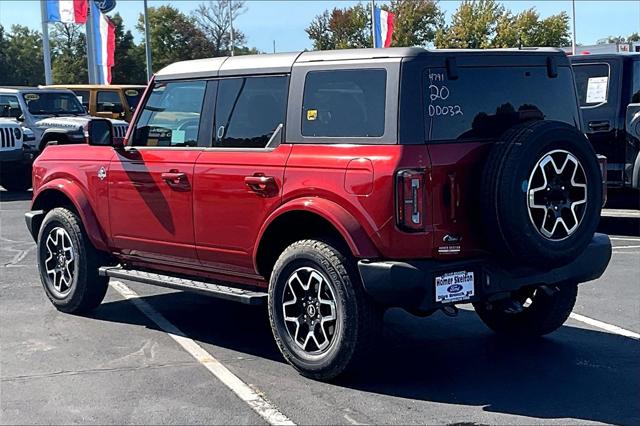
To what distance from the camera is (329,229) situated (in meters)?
5.34

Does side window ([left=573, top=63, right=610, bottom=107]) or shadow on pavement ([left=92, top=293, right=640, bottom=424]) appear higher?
side window ([left=573, top=63, right=610, bottom=107])

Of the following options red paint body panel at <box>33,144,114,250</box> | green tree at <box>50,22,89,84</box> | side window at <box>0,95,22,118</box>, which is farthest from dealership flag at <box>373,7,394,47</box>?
green tree at <box>50,22,89,84</box>

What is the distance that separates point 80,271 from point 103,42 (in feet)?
68.0

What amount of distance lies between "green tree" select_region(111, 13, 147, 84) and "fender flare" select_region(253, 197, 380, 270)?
59.6 metres

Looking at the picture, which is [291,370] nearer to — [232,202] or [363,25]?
[232,202]

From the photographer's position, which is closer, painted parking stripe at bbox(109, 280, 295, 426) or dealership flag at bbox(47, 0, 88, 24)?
painted parking stripe at bbox(109, 280, 295, 426)

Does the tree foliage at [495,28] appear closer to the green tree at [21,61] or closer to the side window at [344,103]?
the green tree at [21,61]

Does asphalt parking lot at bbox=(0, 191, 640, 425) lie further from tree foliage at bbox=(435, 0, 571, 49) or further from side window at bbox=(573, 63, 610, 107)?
tree foliage at bbox=(435, 0, 571, 49)

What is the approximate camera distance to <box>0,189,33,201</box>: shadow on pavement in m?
16.4

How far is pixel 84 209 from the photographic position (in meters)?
6.93

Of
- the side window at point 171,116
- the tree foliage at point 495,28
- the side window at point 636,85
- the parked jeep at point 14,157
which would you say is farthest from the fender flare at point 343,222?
the tree foliage at point 495,28

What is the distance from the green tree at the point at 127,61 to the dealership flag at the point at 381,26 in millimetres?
35012

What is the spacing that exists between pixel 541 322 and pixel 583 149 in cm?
150

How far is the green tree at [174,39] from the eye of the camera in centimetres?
6006
